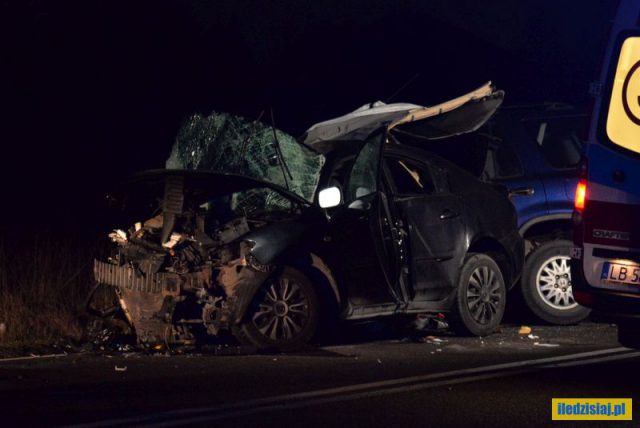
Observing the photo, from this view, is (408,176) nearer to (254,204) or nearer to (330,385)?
(254,204)

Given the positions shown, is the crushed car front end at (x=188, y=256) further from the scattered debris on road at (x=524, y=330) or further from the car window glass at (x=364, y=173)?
the scattered debris on road at (x=524, y=330)

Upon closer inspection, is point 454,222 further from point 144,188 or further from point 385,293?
point 144,188

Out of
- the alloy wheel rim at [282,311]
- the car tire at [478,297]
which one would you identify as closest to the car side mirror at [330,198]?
the alloy wheel rim at [282,311]

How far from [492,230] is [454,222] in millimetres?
541

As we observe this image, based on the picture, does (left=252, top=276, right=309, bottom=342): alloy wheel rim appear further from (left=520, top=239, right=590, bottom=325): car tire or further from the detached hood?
(left=520, top=239, right=590, bottom=325): car tire

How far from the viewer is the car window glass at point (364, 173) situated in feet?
37.8

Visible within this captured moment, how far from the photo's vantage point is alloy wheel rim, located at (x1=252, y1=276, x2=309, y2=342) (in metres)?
11.0

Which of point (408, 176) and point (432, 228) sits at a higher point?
point (408, 176)

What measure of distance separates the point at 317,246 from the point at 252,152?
2047 millimetres

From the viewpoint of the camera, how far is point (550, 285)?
13.6m

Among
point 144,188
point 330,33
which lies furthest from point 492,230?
point 330,33

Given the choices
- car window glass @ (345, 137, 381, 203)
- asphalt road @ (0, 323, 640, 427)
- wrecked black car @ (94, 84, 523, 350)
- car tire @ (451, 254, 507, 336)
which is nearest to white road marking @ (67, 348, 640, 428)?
asphalt road @ (0, 323, 640, 427)

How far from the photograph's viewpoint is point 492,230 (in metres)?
12.7

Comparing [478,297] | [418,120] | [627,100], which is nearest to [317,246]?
[418,120]
